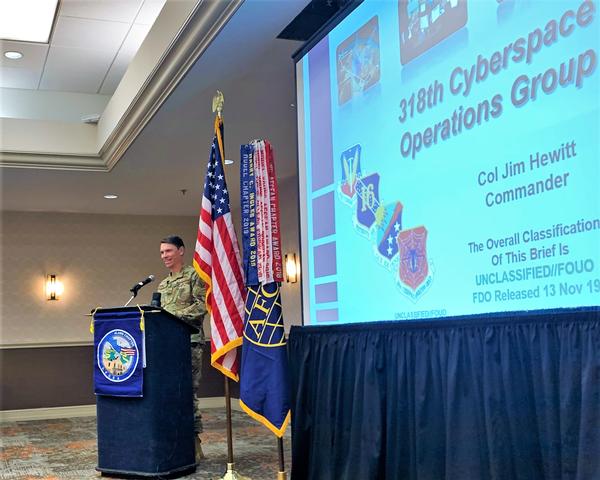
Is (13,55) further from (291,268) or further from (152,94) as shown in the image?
(291,268)

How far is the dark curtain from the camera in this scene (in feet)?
6.40

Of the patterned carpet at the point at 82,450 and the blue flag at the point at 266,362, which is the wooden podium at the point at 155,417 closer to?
the patterned carpet at the point at 82,450

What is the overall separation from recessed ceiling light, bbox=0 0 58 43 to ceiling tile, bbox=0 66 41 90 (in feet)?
2.65

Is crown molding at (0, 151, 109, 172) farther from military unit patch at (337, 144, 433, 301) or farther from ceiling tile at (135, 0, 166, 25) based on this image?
military unit patch at (337, 144, 433, 301)

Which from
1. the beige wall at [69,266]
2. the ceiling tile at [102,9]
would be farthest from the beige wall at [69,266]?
the ceiling tile at [102,9]

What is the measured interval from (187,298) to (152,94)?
1597 mm

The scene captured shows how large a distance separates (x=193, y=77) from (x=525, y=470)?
10.9 ft

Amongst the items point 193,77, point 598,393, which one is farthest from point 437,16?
point 193,77

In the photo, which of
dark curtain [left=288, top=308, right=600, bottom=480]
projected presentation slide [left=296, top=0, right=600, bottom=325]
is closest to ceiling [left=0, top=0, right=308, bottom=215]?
projected presentation slide [left=296, top=0, right=600, bottom=325]

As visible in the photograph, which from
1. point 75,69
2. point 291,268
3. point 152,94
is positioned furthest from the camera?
point 291,268

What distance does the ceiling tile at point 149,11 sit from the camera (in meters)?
5.21

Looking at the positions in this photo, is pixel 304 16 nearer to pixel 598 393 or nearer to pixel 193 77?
pixel 193 77

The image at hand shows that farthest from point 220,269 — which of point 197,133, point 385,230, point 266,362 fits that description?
point 197,133

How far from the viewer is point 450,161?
2.56m
